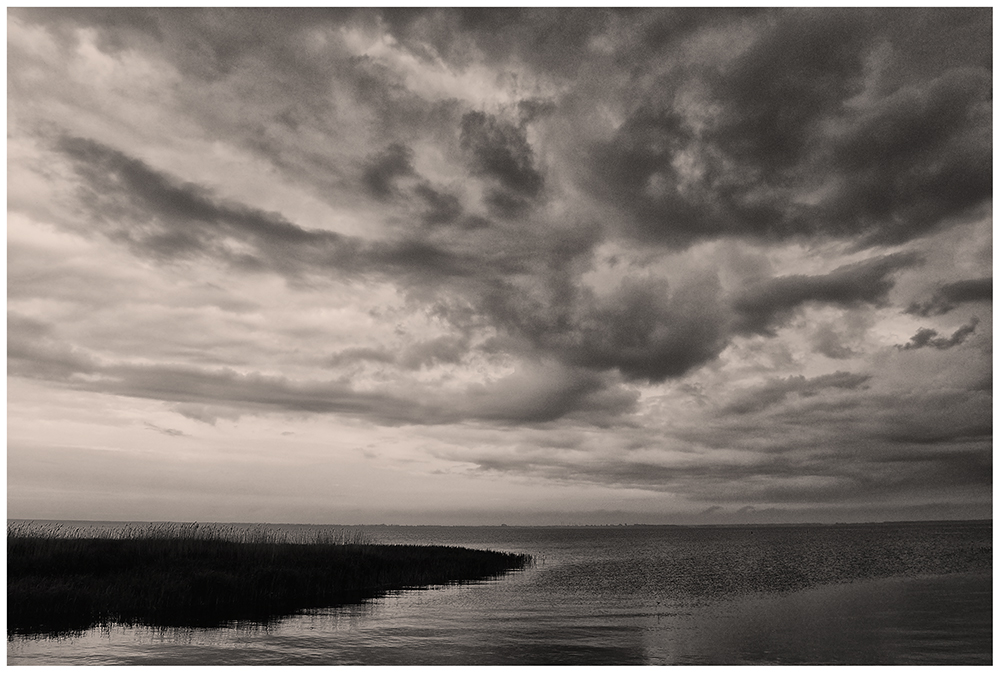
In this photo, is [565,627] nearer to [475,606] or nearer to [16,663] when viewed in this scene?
[475,606]

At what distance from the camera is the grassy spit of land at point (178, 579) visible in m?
29.8

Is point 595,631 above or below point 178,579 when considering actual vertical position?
below

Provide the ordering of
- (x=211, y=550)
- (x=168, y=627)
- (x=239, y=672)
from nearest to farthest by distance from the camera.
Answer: (x=239, y=672) < (x=168, y=627) < (x=211, y=550)

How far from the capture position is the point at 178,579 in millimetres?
35031

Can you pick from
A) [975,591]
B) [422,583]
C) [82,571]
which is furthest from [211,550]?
[975,591]

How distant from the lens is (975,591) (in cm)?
4503

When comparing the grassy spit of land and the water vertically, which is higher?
the grassy spit of land

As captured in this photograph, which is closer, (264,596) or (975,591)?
(264,596)

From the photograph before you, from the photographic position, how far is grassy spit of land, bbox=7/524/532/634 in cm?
2980

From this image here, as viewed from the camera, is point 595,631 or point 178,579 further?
point 178,579

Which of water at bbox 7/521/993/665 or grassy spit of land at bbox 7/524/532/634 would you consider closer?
water at bbox 7/521/993/665

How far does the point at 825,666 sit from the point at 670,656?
17.2 feet

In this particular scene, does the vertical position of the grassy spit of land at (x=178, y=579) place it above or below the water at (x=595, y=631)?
above

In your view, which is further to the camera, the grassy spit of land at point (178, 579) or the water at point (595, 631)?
the grassy spit of land at point (178, 579)
